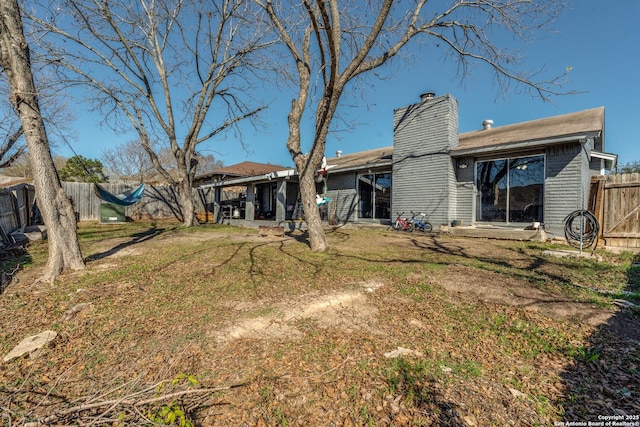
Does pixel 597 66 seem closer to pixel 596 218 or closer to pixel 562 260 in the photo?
pixel 596 218

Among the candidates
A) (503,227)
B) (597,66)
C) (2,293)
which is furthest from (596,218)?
(2,293)

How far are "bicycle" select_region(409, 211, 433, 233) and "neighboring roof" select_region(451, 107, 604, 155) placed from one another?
2.38 m

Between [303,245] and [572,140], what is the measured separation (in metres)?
7.04

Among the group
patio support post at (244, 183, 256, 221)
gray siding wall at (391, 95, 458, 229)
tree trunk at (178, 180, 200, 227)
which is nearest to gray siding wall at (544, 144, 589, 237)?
gray siding wall at (391, 95, 458, 229)

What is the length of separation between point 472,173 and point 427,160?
4.85 feet

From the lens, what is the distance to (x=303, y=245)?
720 cm

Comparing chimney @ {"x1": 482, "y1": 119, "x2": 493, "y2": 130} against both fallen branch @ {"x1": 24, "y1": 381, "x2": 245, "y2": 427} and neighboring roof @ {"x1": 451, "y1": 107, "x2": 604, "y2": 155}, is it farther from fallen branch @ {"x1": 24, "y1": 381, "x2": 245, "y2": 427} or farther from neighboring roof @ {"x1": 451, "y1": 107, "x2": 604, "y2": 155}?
fallen branch @ {"x1": 24, "y1": 381, "x2": 245, "y2": 427}

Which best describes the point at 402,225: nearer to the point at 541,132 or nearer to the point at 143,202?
the point at 541,132

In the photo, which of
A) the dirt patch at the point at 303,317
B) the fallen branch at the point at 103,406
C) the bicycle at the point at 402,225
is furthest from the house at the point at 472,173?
the fallen branch at the point at 103,406

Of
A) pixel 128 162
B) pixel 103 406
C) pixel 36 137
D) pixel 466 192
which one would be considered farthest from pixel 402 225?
pixel 128 162

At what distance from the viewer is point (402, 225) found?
10.2 metres

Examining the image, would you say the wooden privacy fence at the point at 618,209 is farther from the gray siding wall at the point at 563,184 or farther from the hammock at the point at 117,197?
the hammock at the point at 117,197

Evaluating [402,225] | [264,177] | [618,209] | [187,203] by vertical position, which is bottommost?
[402,225]

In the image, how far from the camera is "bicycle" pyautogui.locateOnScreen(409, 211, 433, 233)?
385 inches
